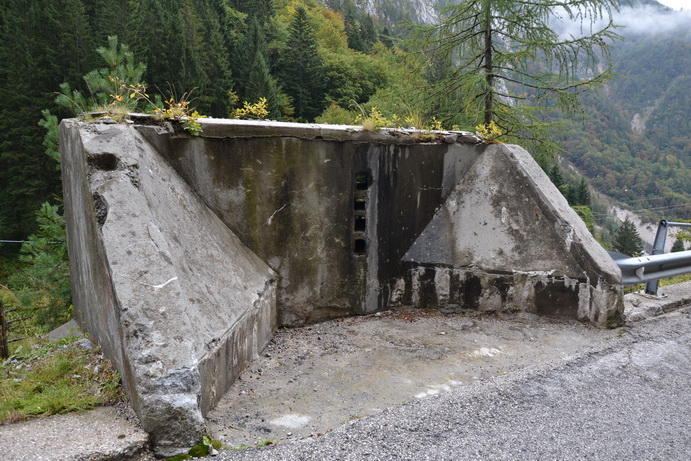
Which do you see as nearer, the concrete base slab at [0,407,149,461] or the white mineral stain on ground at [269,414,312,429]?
the concrete base slab at [0,407,149,461]

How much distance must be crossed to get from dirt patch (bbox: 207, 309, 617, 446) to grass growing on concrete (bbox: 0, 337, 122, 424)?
0.69 meters

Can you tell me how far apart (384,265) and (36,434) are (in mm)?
3279

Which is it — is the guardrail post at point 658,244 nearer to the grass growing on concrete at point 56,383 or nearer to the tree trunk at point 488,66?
the grass growing on concrete at point 56,383

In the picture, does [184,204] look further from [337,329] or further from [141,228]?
[337,329]

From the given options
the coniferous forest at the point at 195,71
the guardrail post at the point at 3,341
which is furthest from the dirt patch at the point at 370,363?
the coniferous forest at the point at 195,71

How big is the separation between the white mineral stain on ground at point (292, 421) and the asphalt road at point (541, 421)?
271 mm

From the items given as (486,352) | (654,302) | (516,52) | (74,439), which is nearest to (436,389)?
(486,352)

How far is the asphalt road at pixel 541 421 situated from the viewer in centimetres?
252

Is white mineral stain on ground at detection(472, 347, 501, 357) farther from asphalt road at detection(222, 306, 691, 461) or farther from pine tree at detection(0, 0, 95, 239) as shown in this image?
pine tree at detection(0, 0, 95, 239)

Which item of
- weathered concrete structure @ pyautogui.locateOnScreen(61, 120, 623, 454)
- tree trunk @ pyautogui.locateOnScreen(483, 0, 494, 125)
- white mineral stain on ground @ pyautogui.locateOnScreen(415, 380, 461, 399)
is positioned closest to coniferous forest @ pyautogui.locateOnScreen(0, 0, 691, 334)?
tree trunk @ pyautogui.locateOnScreen(483, 0, 494, 125)

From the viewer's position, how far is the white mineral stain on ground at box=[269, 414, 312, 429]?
2.89 meters

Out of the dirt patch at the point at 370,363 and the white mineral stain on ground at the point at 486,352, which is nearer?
the dirt patch at the point at 370,363

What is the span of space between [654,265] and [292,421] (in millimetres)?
3917

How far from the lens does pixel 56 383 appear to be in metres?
3.06
